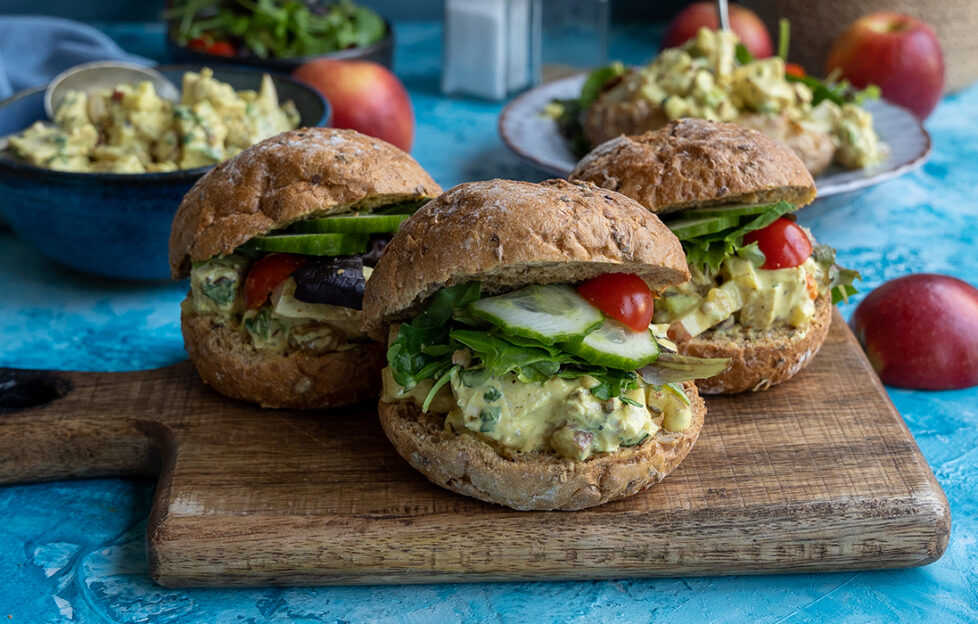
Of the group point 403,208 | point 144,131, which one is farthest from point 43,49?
point 403,208

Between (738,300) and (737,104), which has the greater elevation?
(738,300)

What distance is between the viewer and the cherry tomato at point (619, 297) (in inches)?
117

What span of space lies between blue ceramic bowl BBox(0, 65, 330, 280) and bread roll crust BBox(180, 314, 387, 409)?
92cm

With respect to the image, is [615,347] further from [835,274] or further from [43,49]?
[43,49]

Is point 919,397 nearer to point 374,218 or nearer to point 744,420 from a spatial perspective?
point 744,420

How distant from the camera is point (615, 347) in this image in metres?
2.94

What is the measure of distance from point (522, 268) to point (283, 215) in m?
0.92

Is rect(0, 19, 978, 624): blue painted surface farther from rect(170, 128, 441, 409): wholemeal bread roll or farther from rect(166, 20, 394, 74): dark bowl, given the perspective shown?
rect(166, 20, 394, 74): dark bowl

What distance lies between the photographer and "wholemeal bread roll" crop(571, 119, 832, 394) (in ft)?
11.3

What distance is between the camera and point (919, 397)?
13.1 ft

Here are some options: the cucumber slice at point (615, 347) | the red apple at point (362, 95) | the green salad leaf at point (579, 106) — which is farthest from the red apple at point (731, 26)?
the cucumber slice at point (615, 347)

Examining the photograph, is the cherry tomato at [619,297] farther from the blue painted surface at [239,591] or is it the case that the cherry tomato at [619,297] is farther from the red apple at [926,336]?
the red apple at [926,336]

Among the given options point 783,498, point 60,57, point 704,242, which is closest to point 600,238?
point 704,242

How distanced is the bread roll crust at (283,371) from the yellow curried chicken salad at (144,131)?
1.30 meters
